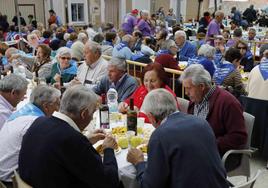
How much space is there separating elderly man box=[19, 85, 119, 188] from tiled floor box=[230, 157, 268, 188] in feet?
6.24

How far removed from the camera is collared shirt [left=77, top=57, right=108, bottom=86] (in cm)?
436

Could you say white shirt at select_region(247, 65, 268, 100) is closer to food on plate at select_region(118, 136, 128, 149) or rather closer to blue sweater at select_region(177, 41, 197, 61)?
food on plate at select_region(118, 136, 128, 149)

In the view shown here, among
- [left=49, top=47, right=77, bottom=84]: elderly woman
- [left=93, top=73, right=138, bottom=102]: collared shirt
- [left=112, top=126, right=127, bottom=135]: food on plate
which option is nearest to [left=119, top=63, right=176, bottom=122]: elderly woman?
[left=93, top=73, right=138, bottom=102]: collared shirt

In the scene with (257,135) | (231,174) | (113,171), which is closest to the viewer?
(113,171)

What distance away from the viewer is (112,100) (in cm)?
348

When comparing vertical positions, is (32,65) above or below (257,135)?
above

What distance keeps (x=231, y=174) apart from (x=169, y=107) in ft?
3.58

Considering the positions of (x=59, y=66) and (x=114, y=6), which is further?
(x=114, y=6)

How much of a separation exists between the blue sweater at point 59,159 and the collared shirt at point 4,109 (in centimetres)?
99

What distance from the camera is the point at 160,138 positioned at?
1.85m

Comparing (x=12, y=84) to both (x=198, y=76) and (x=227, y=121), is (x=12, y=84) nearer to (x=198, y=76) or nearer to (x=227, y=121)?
(x=198, y=76)

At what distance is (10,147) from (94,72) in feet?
7.46

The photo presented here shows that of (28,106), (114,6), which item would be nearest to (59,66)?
(28,106)

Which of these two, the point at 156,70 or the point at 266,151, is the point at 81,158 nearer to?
the point at 156,70
